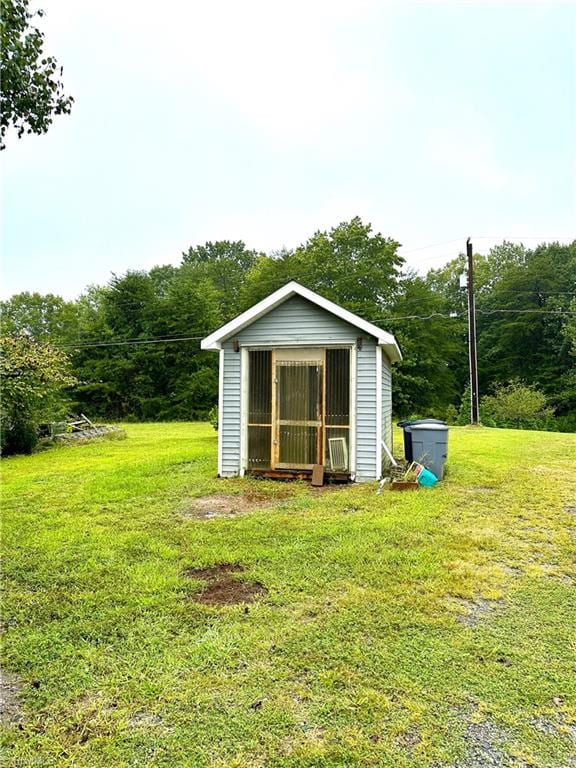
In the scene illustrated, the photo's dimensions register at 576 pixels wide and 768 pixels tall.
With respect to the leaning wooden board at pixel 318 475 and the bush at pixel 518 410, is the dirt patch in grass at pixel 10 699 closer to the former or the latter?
the leaning wooden board at pixel 318 475

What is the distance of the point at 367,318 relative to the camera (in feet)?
83.9

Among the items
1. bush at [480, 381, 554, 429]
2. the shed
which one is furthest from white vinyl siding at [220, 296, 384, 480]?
bush at [480, 381, 554, 429]

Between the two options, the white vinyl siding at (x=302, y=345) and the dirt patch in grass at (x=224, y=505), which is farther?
the white vinyl siding at (x=302, y=345)

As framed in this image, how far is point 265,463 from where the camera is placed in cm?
738

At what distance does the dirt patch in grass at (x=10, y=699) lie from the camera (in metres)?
1.95

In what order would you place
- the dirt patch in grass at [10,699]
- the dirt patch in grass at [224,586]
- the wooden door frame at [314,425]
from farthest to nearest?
the wooden door frame at [314,425] → the dirt patch in grass at [224,586] → the dirt patch in grass at [10,699]

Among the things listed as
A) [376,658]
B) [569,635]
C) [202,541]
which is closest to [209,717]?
[376,658]

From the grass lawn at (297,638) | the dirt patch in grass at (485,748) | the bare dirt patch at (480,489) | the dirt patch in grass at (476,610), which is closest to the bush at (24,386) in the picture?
the grass lawn at (297,638)

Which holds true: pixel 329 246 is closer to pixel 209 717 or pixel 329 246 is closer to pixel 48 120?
pixel 48 120

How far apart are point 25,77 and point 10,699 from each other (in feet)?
16.4

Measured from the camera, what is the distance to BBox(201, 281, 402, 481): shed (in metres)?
6.97

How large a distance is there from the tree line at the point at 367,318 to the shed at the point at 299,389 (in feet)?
59.7

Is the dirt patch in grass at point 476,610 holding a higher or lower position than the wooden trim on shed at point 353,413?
lower

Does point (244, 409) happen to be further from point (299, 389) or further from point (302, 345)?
point (302, 345)
